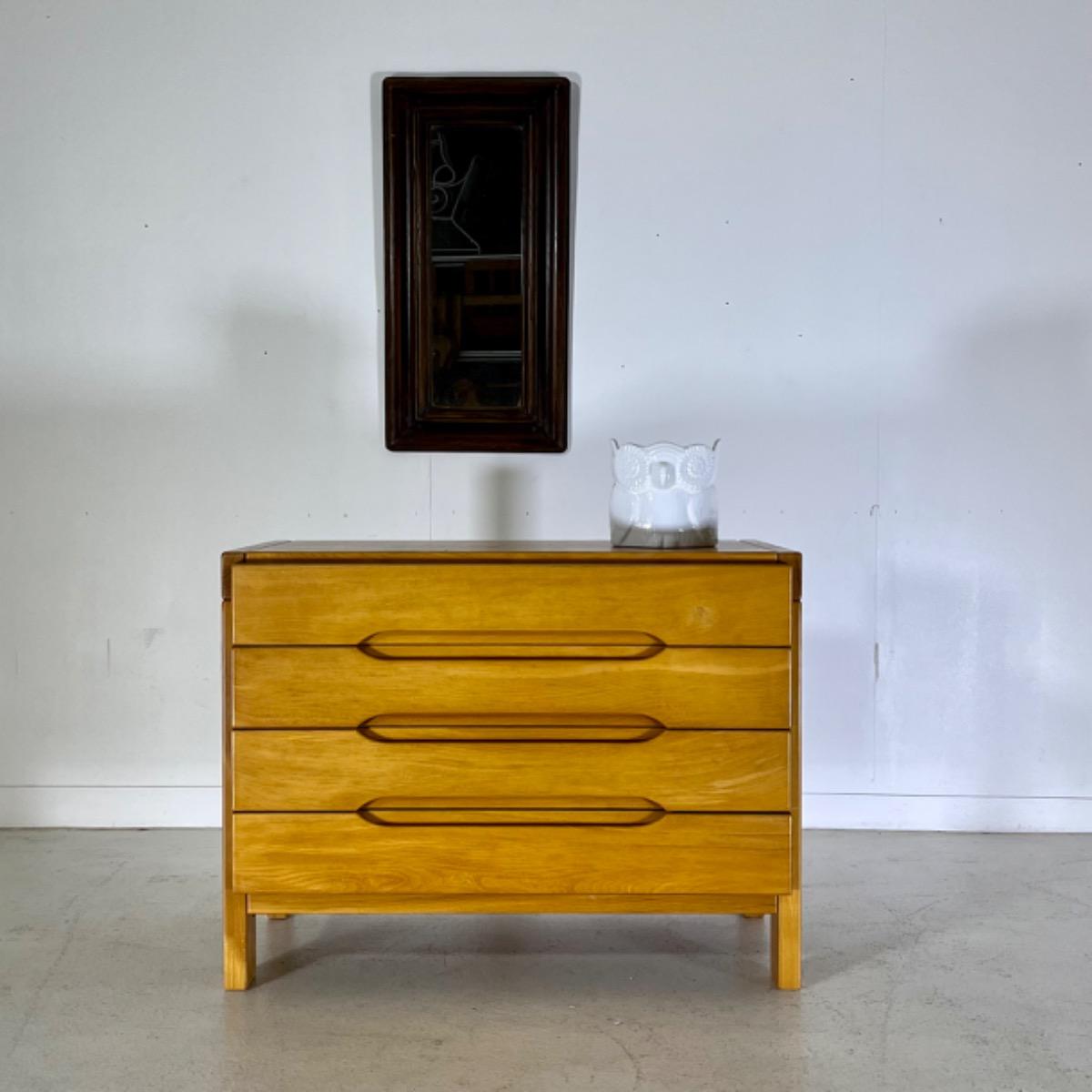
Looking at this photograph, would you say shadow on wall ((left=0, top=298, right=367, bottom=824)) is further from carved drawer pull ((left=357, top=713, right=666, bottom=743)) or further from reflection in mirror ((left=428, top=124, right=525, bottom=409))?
carved drawer pull ((left=357, top=713, right=666, bottom=743))

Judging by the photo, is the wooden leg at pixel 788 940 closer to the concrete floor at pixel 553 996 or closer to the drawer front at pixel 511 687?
the concrete floor at pixel 553 996

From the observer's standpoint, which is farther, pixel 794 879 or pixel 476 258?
pixel 476 258

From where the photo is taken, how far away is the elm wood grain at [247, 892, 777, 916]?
1834 millimetres

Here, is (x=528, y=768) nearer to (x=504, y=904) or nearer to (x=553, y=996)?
(x=504, y=904)

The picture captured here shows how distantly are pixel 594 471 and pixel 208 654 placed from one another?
100 centimetres

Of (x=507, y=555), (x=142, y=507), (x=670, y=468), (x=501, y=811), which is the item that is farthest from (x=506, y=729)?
(x=142, y=507)

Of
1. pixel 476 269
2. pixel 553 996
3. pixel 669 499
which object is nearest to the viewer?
pixel 553 996

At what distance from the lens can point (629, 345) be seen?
283 cm

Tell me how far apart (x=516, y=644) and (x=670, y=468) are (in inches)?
16.1

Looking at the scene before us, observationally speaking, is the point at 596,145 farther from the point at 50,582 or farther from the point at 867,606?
the point at 50,582

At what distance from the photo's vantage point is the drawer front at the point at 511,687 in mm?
1825

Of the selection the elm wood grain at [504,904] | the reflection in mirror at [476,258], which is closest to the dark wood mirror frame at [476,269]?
the reflection in mirror at [476,258]

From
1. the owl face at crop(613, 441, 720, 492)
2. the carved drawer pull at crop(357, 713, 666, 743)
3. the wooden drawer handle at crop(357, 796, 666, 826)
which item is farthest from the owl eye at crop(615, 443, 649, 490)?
the wooden drawer handle at crop(357, 796, 666, 826)

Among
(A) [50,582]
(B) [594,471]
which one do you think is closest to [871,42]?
(B) [594,471]
